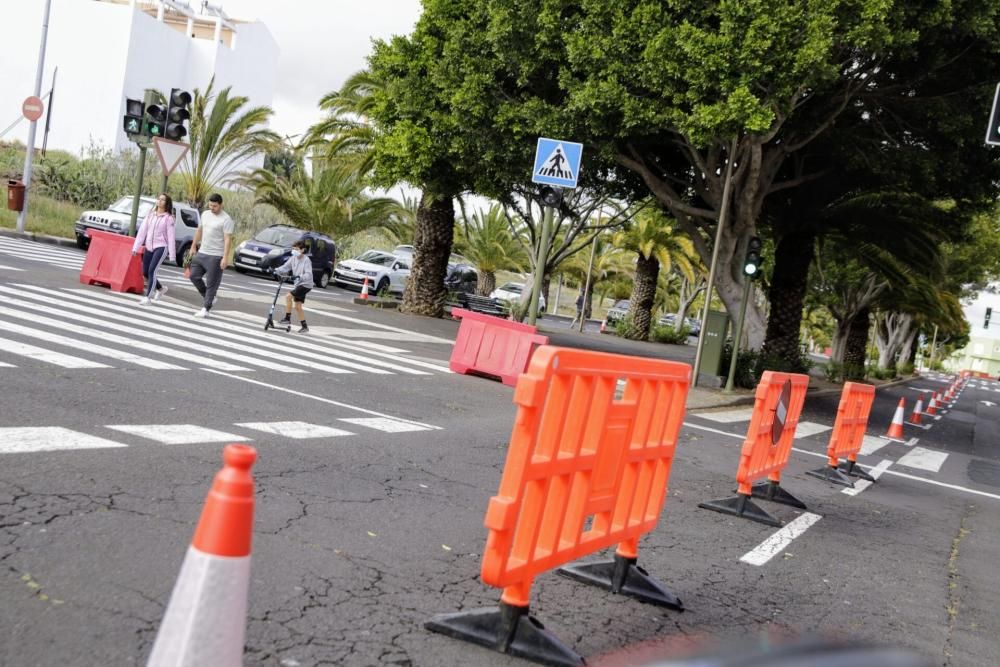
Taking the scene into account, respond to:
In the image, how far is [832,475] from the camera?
447 inches

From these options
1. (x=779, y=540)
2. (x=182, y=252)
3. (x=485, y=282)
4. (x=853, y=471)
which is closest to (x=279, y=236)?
(x=182, y=252)

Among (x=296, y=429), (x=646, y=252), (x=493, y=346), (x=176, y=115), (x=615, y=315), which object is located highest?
(x=176, y=115)

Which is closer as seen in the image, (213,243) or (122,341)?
(122,341)

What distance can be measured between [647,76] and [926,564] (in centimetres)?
1247

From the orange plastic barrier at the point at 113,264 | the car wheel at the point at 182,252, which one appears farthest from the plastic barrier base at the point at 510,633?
the car wheel at the point at 182,252

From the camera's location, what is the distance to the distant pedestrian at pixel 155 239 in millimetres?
16234

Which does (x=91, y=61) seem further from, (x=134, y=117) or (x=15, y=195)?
(x=134, y=117)

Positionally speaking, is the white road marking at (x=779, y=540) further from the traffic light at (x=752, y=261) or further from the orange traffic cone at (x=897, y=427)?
the traffic light at (x=752, y=261)

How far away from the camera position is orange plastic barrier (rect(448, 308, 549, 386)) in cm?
1542

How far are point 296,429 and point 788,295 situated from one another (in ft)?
66.2

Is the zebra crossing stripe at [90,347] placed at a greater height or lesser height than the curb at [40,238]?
greater

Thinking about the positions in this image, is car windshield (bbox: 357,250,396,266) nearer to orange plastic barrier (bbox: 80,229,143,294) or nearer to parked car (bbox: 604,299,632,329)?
parked car (bbox: 604,299,632,329)

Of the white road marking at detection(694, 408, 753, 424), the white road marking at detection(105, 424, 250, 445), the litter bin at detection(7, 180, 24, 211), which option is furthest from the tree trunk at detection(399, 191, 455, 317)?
the white road marking at detection(105, 424, 250, 445)

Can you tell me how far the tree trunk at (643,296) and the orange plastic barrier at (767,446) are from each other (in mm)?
33300
